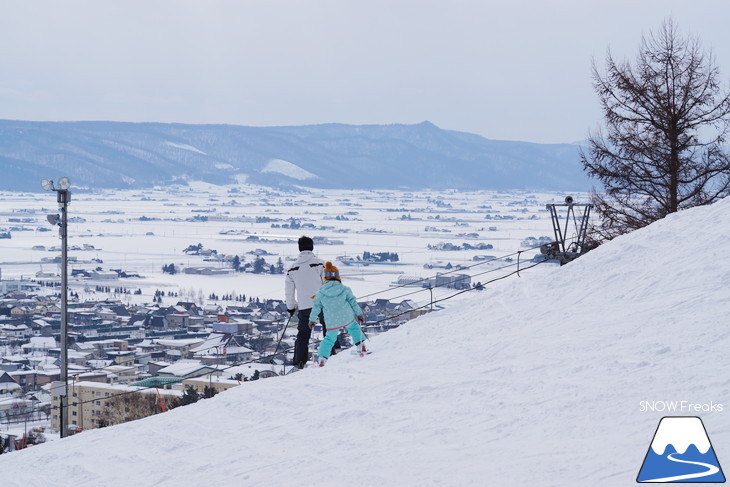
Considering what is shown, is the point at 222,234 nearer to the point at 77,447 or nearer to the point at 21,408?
the point at 21,408

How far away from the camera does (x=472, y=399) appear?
28.8 ft

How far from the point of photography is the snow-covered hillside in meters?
7.16

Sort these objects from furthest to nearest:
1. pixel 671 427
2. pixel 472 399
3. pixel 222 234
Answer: pixel 222 234 → pixel 472 399 → pixel 671 427

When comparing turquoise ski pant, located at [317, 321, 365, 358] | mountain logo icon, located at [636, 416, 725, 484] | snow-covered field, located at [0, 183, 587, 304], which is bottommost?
mountain logo icon, located at [636, 416, 725, 484]

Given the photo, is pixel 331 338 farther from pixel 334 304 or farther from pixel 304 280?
pixel 304 280

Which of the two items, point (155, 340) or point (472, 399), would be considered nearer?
point (472, 399)

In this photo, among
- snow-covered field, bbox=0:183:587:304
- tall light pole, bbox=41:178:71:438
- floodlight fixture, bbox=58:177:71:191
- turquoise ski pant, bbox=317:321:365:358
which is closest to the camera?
turquoise ski pant, bbox=317:321:365:358

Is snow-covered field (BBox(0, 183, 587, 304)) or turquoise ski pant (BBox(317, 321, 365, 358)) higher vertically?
snow-covered field (BBox(0, 183, 587, 304))

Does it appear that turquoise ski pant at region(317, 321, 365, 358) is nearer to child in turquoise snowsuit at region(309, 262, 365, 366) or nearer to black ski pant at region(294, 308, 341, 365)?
child in turquoise snowsuit at region(309, 262, 365, 366)

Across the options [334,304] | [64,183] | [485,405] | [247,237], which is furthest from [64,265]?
[247,237]

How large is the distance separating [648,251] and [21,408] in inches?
854

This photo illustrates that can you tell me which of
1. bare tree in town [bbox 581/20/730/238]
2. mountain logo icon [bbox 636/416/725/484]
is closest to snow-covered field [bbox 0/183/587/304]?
bare tree in town [bbox 581/20/730/238]

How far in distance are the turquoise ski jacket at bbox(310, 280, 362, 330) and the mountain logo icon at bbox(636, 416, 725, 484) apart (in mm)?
5216

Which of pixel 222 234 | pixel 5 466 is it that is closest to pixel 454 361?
pixel 5 466
